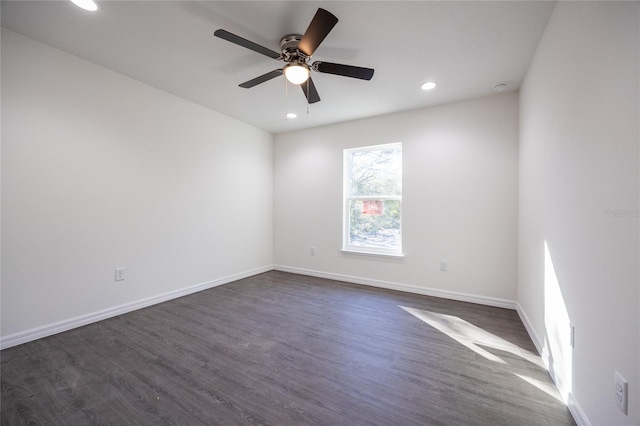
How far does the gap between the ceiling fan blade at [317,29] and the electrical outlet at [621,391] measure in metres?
2.28

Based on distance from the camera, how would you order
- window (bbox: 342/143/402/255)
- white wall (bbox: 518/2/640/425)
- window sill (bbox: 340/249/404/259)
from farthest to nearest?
window (bbox: 342/143/402/255)
window sill (bbox: 340/249/404/259)
white wall (bbox: 518/2/640/425)

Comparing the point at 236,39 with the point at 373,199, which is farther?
the point at 373,199

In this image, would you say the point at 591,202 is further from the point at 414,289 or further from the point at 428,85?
the point at 414,289

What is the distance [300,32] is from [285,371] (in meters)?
2.65

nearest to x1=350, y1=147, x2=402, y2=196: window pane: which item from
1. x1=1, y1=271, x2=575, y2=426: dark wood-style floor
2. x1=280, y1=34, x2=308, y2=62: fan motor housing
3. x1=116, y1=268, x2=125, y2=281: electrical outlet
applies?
x1=1, y1=271, x2=575, y2=426: dark wood-style floor

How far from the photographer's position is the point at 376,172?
4004 mm

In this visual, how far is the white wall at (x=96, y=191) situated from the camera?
7.04 feet

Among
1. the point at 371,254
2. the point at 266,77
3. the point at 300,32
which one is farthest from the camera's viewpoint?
the point at 371,254

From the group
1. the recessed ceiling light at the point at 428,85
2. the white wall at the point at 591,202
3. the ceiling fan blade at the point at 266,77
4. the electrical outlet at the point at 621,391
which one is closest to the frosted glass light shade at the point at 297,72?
the ceiling fan blade at the point at 266,77

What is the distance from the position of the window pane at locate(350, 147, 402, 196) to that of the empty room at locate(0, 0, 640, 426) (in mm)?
35

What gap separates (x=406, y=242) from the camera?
3660 millimetres

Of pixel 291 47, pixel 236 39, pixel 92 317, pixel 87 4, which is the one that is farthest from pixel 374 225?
pixel 87 4

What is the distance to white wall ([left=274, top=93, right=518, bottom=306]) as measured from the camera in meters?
3.07

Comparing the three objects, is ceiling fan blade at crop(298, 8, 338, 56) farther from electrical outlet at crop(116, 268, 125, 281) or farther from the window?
electrical outlet at crop(116, 268, 125, 281)
